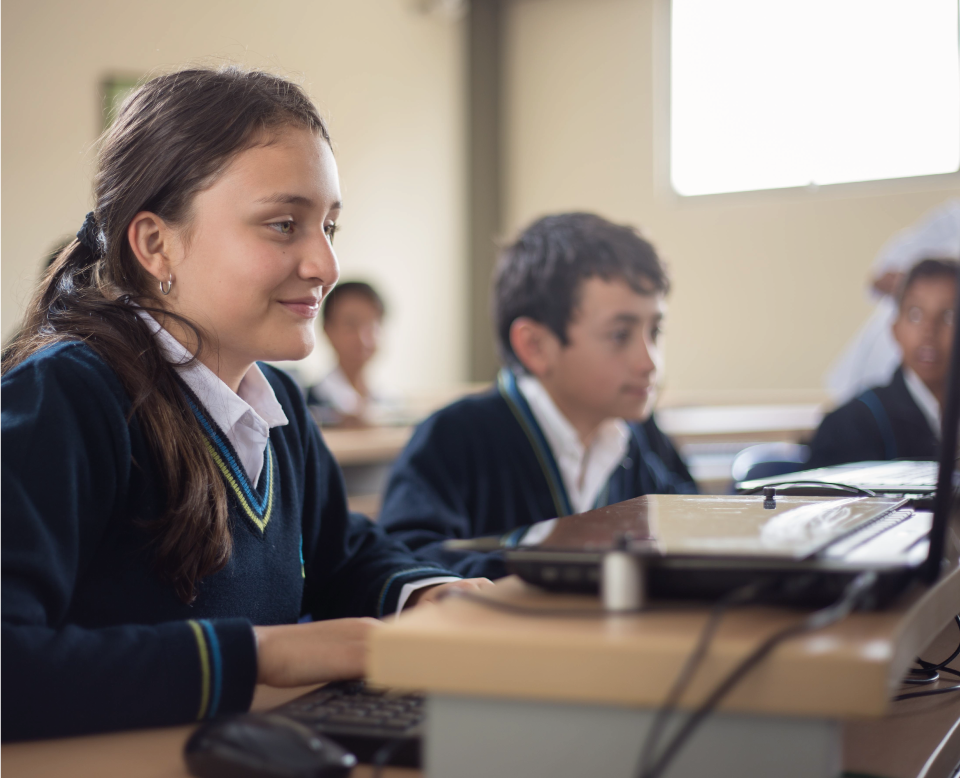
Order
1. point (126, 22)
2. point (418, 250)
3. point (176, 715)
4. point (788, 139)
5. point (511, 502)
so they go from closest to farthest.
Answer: point (176, 715), point (511, 502), point (126, 22), point (788, 139), point (418, 250)

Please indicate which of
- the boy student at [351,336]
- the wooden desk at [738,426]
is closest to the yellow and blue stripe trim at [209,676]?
the wooden desk at [738,426]

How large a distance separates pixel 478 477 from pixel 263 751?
0.99 m

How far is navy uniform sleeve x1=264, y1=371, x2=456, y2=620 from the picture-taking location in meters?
1.06

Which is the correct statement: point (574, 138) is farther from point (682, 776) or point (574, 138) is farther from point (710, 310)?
point (682, 776)

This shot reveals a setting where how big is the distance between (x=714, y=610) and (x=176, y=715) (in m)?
0.38

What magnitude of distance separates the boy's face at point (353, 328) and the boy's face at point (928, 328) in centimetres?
257

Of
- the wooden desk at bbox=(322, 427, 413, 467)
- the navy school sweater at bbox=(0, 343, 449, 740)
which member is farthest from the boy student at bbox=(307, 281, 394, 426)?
the navy school sweater at bbox=(0, 343, 449, 740)

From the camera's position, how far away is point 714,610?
45 cm

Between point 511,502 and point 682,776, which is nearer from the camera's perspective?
point 682,776

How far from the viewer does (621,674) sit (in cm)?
43

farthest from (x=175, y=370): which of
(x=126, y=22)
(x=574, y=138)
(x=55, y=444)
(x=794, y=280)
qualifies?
(x=574, y=138)

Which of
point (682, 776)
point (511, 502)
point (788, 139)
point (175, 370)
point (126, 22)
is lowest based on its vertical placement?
point (511, 502)

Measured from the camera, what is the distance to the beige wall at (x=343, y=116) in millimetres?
4027

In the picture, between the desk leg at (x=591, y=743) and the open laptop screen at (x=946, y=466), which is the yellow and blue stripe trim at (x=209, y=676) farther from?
the open laptop screen at (x=946, y=466)
